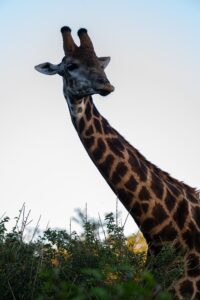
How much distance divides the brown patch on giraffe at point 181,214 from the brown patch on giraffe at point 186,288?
0.65m

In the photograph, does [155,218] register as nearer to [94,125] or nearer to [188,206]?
[188,206]

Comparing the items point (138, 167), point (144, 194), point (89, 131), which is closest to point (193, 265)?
point (144, 194)

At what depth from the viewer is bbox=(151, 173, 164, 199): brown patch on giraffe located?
25.7ft

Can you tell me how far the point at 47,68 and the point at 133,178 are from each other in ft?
7.38

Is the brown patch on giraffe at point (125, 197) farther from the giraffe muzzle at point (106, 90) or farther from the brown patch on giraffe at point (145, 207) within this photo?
the giraffe muzzle at point (106, 90)

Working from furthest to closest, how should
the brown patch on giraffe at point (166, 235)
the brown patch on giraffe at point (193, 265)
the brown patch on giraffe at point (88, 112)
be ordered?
the brown patch on giraffe at point (88, 112) → the brown patch on giraffe at point (166, 235) → the brown patch on giraffe at point (193, 265)

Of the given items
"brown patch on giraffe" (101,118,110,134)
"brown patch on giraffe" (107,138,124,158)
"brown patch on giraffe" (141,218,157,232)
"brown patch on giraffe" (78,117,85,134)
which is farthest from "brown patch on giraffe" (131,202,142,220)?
"brown patch on giraffe" (78,117,85,134)

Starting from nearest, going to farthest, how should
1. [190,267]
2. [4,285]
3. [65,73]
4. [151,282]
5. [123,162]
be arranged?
[151,282] < [4,285] < [190,267] < [123,162] < [65,73]

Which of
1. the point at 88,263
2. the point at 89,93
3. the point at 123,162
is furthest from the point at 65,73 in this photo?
the point at 88,263

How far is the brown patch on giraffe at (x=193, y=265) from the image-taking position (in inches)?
290

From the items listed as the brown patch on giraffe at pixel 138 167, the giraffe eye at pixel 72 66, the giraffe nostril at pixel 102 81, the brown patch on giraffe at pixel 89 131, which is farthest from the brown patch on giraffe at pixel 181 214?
the giraffe eye at pixel 72 66

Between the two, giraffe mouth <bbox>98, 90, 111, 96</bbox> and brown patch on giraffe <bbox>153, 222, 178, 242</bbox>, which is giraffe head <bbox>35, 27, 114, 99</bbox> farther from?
brown patch on giraffe <bbox>153, 222, 178, 242</bbox>

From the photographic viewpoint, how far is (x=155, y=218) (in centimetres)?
765

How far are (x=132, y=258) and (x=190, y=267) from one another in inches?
38.2
